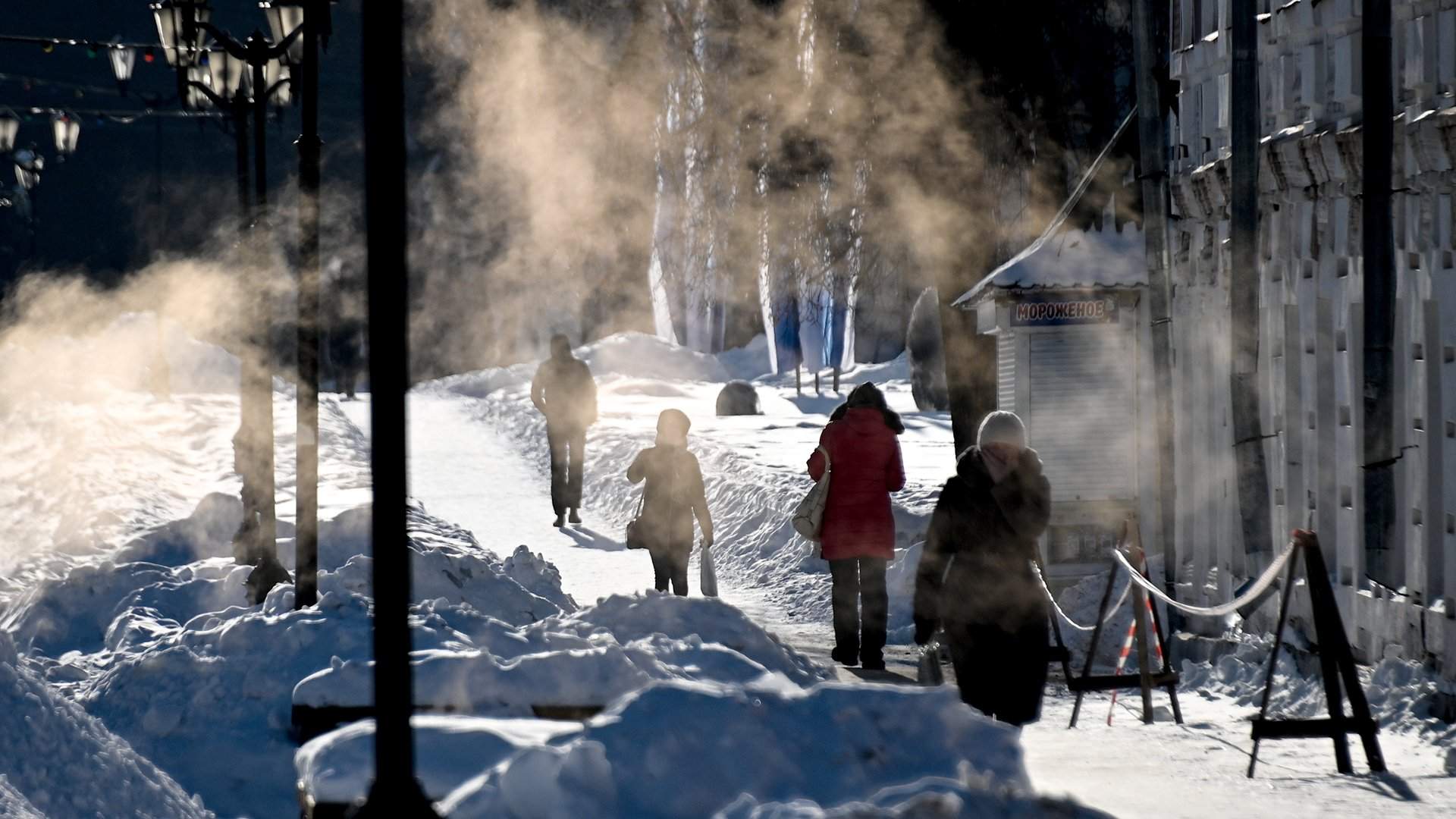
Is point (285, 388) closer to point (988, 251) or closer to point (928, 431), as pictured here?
point (928, 431)

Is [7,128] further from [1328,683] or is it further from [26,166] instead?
[1328,683]

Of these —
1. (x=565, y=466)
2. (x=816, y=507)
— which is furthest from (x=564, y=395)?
(x=816, y=507)

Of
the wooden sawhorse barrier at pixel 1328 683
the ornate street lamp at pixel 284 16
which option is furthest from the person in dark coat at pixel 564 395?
the wooden sawhorse barrier at pixel 1328 683

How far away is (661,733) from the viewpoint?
5777 mm

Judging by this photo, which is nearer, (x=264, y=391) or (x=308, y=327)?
(x=308, y=327)

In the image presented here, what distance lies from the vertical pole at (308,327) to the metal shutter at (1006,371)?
6343 millimetres

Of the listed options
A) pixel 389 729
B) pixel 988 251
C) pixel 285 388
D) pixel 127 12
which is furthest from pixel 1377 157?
pixel 127 12

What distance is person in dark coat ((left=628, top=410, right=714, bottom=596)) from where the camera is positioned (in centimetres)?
1446

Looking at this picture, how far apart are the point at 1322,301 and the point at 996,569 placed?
242 inches

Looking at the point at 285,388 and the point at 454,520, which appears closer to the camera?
the point at 454,520

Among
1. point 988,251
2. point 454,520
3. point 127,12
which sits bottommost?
point 454,520

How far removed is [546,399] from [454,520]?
3975 mm

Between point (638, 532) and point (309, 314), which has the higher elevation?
point (309, 314)

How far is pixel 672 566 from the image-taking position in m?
14.7
